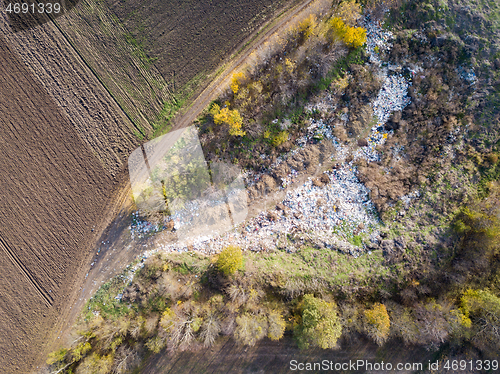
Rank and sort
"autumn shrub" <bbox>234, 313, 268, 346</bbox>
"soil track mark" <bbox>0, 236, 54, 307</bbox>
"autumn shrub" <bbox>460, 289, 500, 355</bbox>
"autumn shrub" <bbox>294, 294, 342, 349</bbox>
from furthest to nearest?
"soil track mark" <bbox>0, 236, 54, 307</bbox> → "autumn shrub" <bbox>234, 313, 268, 346</bbox> → "autumn shrub" <bbox>460, 289, 500, 355</bbox> → "autumn shrub" <bbox>294, 294, 342, 349</bbox>

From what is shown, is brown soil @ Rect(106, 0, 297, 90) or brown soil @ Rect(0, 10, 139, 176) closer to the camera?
brown soil @ Rect(0, 10, 139, 176)

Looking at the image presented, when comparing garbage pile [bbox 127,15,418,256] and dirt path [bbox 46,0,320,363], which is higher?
dirt path [bbox 46,0,320,363]

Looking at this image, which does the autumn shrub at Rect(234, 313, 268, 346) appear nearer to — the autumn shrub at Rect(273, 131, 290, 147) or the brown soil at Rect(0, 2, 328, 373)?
the brown soil at Rect(0, 2, 328, 373)

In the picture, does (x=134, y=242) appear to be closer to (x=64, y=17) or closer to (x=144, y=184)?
(x=144, y=184)

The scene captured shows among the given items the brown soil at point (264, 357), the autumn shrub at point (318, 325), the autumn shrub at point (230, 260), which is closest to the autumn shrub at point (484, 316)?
the brown soil at point (264, 357)

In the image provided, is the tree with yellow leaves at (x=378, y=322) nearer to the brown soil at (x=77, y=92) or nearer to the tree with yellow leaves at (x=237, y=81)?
the tree with yellow leaves at (x=237, y=81)

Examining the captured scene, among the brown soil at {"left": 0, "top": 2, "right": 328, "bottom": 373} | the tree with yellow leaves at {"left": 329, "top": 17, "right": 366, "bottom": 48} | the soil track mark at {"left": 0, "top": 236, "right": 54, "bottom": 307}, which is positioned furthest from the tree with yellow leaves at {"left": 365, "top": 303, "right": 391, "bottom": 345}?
the soil track mark at {"left": 0, "top": 236, "right": 54, "bottom": 307}

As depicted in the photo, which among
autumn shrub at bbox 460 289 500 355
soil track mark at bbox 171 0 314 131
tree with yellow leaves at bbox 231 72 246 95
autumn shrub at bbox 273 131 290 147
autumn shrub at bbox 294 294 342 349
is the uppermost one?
soil track mark at bbox 171 0 314 131
